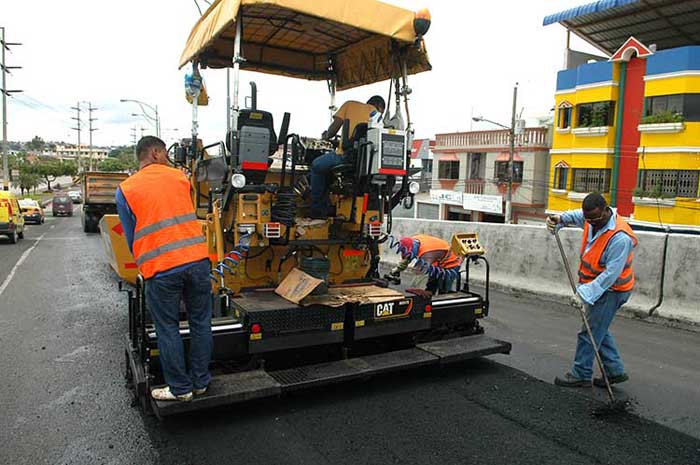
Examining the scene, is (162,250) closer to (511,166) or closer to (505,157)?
(511,166)

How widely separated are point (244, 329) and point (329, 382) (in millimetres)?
791

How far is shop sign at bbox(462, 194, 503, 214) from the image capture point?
34.5m

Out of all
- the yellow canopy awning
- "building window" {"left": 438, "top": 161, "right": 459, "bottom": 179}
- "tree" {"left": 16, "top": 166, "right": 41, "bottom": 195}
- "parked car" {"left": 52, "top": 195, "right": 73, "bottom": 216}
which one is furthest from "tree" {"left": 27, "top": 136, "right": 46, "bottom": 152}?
the yellow canopy awning

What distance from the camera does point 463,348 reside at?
511cm

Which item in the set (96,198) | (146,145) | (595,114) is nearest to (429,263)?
(146,145)

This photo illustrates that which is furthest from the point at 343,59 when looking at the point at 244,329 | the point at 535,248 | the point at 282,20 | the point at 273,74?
the point at 535,248

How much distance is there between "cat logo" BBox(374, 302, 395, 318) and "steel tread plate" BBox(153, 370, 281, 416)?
3.64ft

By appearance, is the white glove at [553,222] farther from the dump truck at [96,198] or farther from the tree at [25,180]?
the tree at [25,180]

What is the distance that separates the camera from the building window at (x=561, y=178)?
103ft

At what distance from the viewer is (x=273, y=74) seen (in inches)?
272

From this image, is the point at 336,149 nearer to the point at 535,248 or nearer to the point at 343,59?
the point at 343,59

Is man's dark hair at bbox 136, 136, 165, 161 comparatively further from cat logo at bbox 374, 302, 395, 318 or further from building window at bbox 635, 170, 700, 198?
building window at bbox 635, 170, 700, 198

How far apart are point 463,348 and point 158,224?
2947 mm

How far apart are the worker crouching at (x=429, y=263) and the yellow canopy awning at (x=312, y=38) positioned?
76.0 inches
